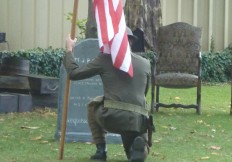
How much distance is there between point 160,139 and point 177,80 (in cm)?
269

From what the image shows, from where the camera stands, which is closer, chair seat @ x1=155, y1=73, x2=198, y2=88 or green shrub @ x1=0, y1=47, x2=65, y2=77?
chair seat @ x1=155, y1=73, x2=198, y2=88

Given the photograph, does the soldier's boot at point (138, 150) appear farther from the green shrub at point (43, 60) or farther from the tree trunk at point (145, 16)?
the tree trunk at point (145, 16)

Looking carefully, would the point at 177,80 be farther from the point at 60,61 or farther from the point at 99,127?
the point at 60,61

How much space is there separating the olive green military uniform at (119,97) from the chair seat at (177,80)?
4.78 m

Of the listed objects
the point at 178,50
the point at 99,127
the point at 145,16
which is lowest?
the point at 99,127

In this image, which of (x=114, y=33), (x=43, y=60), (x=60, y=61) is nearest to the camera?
(x=114, y=33)

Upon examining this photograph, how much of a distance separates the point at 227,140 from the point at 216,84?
383 inches

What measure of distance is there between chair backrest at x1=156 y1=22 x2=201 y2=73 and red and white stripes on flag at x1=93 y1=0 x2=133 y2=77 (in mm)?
5312

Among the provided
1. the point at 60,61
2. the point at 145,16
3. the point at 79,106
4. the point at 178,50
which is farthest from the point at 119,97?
the point at 145,16

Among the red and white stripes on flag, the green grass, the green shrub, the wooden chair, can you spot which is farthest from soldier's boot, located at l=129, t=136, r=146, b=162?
the green shrub

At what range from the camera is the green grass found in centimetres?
889

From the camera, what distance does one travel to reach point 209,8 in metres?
23.1

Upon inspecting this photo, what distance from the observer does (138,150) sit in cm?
782

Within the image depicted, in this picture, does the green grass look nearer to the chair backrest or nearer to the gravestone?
the gravestone
